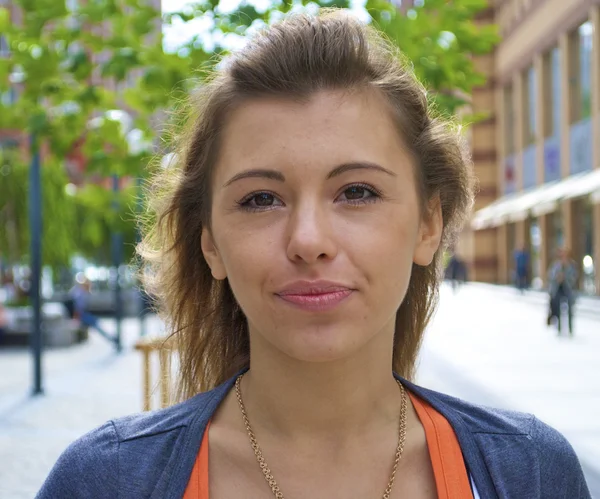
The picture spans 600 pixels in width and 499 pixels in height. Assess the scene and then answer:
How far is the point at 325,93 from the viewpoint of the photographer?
1691 millimetres

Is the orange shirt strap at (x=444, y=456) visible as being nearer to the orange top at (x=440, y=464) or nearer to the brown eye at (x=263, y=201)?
the orange top at (x=440, y=464)

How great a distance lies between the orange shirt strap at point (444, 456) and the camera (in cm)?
161

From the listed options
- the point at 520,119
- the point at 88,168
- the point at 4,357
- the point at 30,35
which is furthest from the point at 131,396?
the point at 520,119

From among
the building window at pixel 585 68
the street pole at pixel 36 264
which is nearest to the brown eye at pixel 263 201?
the street pole at pixel 36 264

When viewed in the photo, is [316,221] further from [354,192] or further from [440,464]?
[440,464]

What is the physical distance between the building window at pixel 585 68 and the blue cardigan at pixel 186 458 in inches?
1174

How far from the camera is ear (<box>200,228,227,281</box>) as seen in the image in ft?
5.92

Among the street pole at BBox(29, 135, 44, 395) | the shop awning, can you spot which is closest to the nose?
the street pole at BBox(29, 135, 44, 395)

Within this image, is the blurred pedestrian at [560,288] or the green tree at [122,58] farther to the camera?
the blurred pedestrian at [560,288]

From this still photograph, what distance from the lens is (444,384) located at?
10.6m

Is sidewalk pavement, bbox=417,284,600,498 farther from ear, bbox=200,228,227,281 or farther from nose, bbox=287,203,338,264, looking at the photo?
nose, bbox=287,203,338,264

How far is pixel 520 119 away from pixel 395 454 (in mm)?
41327

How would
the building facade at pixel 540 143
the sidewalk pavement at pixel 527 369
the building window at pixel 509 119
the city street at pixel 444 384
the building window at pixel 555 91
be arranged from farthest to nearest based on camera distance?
the building window at pixel 509 119
the building window at pixel 555 91
the building facade at pixel 540 143
the sidewalk pavement at pixel 527 369
the city street at pixel 444 384

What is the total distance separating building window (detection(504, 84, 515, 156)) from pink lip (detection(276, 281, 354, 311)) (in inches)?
1761
